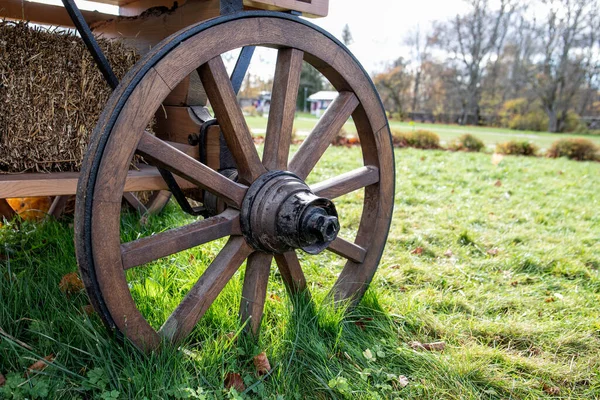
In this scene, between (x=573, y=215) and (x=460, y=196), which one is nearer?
(x=573, y=215)

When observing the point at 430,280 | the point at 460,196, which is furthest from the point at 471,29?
the point at 430,280

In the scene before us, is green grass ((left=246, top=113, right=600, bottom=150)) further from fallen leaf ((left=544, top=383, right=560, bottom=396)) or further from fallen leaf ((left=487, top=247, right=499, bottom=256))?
fallen leaf ((left=544, top=383, right=560, bottom=396))

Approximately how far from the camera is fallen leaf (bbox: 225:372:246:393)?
1.66 meters

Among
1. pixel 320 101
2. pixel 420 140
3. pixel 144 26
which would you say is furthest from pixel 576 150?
pixel 320 101

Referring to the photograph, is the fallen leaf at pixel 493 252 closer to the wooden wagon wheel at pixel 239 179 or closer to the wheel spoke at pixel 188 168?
the wooden wagon wheel at pixel 239 179

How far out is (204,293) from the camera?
1.67m

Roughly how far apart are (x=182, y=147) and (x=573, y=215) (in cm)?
431

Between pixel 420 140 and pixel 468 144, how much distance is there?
1233 millimetres

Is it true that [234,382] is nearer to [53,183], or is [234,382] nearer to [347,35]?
[53,183]

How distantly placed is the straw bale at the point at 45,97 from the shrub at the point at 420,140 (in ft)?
37.2

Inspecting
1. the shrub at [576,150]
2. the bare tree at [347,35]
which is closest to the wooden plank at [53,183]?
the shrub at [576,150]

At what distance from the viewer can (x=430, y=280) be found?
2.92 m

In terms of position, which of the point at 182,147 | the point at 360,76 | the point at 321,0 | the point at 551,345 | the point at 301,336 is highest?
the point at 321,0

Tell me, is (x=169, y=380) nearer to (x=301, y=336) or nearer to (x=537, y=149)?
(x=301, y=336)
